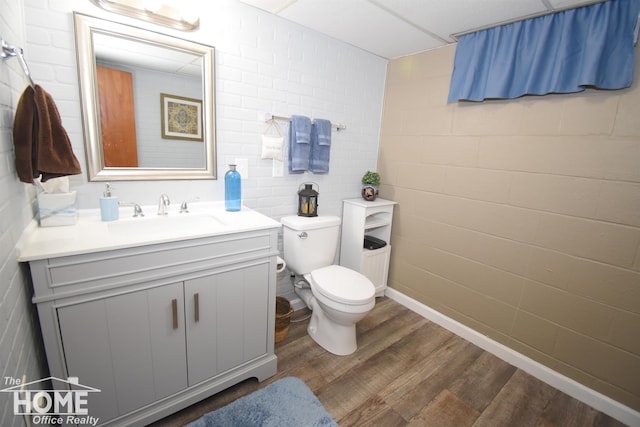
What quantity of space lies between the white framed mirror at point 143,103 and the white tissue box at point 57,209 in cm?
19

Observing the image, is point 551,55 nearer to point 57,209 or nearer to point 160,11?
point 160,11

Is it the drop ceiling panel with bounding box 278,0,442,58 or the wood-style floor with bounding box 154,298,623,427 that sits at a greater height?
the drop ceiling panel with bounding box 278,0,442,58

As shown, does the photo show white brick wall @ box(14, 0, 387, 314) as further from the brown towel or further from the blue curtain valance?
the blue curtain valance

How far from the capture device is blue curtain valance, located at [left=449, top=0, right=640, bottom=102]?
1.44m

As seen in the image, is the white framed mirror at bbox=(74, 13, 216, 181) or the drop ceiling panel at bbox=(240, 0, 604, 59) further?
the drop ceiling panel at bbox=(240, 0, 604, 59)

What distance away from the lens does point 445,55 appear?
219cm

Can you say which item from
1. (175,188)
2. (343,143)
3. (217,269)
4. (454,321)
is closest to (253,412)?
(217,269)

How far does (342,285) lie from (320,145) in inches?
43.4

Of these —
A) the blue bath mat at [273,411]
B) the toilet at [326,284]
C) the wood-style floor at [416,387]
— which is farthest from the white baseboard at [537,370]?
the blue bath mat at [273,411]

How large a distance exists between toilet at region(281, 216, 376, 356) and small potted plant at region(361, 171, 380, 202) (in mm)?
527

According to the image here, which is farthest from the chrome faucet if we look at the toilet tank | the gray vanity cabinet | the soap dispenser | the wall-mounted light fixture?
the wall-mounted light fixture

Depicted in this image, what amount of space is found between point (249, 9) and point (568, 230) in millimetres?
2409

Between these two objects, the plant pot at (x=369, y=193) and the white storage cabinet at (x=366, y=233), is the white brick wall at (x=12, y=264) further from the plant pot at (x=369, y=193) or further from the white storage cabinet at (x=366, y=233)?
the plant pot at (x=369, y=193)

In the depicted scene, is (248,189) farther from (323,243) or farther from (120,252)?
(120,252)
